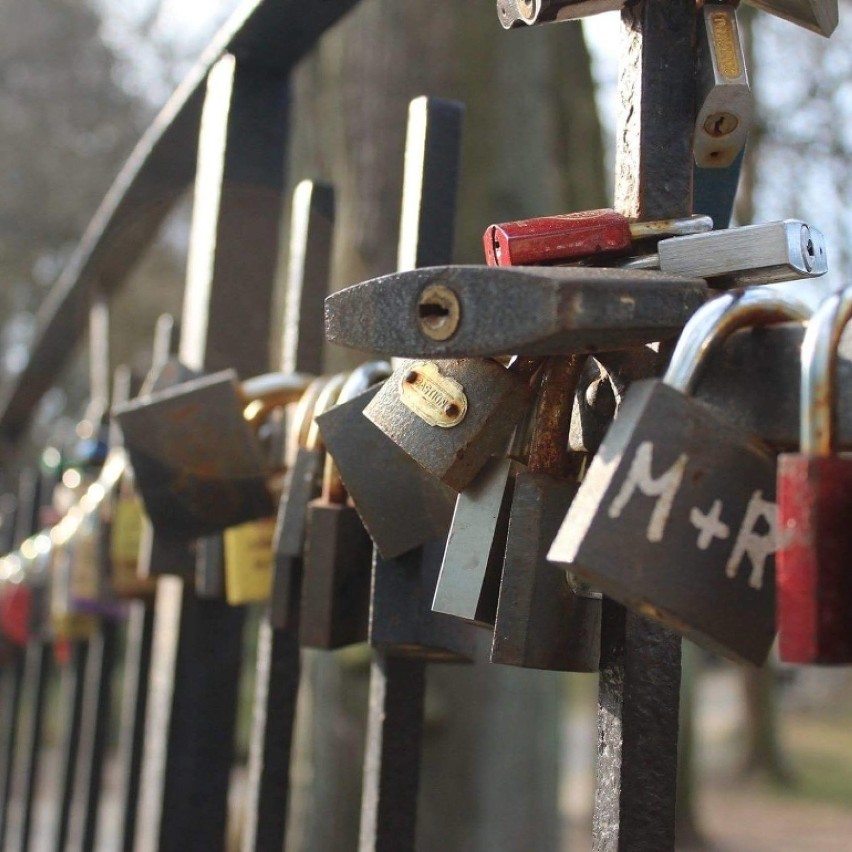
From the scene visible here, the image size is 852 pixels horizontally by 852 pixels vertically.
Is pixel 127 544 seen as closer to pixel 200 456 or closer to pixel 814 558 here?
pixel 200 456

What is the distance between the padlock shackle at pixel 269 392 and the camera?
44.3 inches

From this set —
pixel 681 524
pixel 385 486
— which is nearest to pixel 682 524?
pixel 681 524

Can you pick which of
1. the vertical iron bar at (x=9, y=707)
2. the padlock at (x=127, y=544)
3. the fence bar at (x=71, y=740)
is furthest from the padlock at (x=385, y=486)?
the vertical iron bar at (x=9, y=707)

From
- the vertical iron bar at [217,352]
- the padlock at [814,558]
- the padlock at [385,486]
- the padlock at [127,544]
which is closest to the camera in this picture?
the padlock at [814,558]

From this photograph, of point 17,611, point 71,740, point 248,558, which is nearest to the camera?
point 248,558

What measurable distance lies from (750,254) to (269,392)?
610 mm

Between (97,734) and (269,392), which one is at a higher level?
(269,392)

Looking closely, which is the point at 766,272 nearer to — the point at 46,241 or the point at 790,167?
the point at 790,167

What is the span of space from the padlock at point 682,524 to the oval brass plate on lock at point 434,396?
6.3 inches

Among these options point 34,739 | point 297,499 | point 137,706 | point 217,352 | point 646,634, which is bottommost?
point 34,739

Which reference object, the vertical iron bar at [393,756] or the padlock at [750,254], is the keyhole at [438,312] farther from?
the vertical iron bar at [393,756]

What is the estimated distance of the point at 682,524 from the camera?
499mm

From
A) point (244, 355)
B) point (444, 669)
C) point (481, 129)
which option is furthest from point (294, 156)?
point (244, 355)

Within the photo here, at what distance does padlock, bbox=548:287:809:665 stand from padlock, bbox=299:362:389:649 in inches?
16.3
